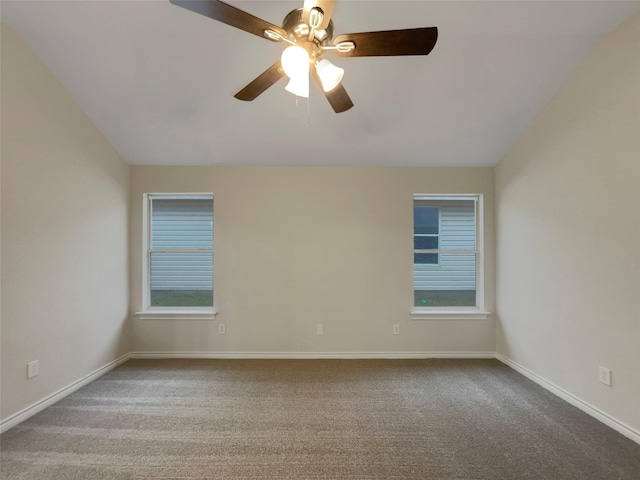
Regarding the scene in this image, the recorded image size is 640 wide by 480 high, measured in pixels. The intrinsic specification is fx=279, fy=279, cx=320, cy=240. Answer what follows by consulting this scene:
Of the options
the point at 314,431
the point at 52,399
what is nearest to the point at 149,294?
the point at 52,399

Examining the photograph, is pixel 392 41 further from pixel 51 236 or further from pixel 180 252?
pixel 180 252

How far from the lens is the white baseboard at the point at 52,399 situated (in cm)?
201

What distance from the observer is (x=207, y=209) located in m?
3.48

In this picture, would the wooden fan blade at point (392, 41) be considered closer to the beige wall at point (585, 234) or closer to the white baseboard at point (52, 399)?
the beige wall at point (585, 234)

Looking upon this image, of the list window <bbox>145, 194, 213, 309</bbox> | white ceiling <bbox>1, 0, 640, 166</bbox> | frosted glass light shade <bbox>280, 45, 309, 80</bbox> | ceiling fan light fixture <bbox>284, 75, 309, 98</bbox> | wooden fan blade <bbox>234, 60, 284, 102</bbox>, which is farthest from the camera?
window <bbox>145, 194, 213, 309</bbox>

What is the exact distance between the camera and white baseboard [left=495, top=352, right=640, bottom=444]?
194 cm

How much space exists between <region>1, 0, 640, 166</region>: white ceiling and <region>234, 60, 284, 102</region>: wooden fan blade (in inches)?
23.4

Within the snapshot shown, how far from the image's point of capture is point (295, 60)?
1.30 metres

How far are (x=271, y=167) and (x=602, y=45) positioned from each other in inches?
119

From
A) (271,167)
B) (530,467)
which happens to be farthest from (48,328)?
(530,467)

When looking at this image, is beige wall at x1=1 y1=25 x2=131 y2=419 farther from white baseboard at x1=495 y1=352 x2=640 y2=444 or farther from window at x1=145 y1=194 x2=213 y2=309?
white baseboard at x1=495 y1=352 x2=640 y2=444

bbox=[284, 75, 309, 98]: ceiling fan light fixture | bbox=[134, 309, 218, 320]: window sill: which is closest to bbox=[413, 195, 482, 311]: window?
bbox=[284, 75, 309, 98]: ceiling fan light fixture

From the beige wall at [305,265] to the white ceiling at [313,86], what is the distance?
25 centimetres

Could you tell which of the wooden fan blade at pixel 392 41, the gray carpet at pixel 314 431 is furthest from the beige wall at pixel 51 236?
the wooden fan blade at pixel 392 41
